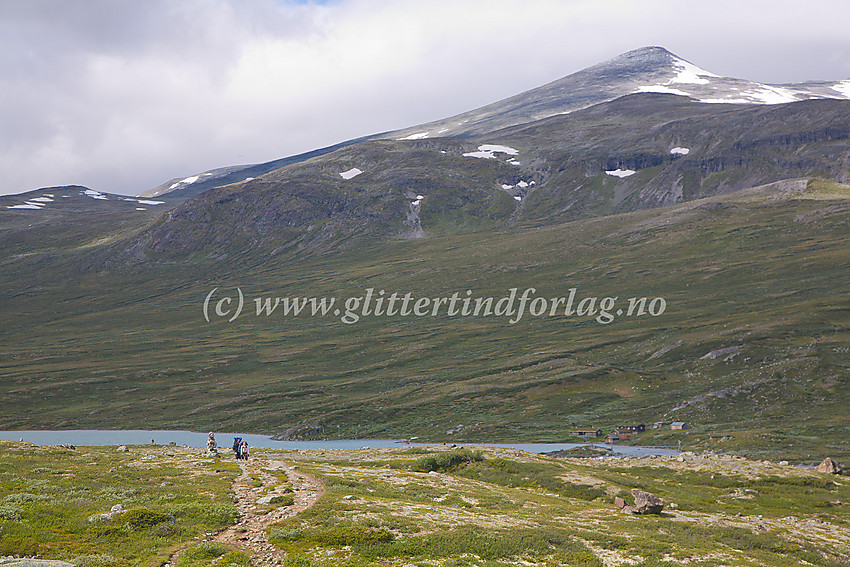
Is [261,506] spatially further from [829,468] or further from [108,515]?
[829,468]

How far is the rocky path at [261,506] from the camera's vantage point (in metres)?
26.4

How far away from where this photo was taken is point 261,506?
34.4 metres

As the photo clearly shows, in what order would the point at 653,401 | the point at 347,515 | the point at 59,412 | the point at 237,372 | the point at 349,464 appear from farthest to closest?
the point at 237,372, the point at 59,412, the point at 653,401, the point at 349,464, the point at 347,515

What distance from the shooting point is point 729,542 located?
35.0 meters

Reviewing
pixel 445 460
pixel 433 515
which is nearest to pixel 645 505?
pixel 433 515

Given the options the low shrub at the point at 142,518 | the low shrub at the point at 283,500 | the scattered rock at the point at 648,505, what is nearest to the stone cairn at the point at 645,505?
the scattered rock at the point at 648,505

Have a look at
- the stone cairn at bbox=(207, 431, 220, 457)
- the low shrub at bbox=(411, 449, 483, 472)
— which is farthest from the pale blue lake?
the stone cairn at bbox=(207, 431, 220, 457)

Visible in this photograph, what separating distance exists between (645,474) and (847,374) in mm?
82388

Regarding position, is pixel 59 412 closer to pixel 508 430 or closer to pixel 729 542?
pixel 508 430

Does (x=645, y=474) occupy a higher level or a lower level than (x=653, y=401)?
higher

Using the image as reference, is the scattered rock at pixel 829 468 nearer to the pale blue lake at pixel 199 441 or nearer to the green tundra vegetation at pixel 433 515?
the green tundra vegetation at pixel 433 515

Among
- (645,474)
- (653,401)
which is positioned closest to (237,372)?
(653,401)

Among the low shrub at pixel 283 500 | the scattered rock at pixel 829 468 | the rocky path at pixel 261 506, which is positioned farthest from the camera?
the scattered rock at pixel 829 468

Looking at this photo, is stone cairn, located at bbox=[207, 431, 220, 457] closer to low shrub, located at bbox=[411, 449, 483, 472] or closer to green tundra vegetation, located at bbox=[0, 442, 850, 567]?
green tundra vegetation, located at bbox=[0, 442, 850, 567]
